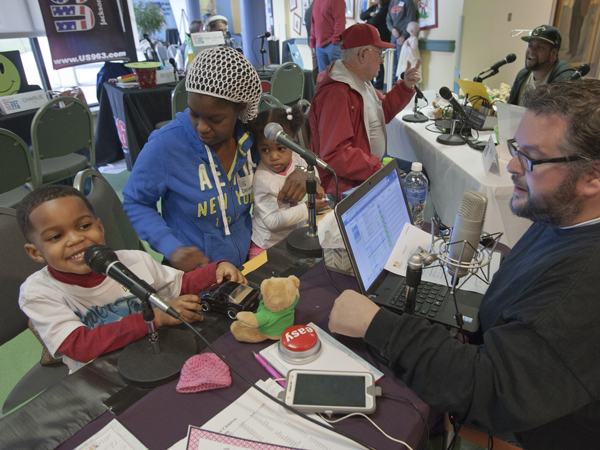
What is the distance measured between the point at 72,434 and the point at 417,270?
29.3 inches

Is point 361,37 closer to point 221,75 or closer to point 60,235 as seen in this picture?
point 221,75

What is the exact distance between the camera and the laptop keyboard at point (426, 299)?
94 centimetres

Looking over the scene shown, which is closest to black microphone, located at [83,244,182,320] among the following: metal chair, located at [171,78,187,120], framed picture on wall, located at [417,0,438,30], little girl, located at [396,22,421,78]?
metal chair, located at [171,78,187,120]

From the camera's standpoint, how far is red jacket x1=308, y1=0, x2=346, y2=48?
496cm

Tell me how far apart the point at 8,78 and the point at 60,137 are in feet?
4.09

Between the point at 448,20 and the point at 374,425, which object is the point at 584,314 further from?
the point at 448,20

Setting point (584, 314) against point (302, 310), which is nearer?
point (584, 314)

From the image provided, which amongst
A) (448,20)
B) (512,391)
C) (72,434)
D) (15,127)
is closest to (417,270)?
(512,391)

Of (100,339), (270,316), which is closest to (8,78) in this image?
(100,339)

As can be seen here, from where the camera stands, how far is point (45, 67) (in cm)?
486

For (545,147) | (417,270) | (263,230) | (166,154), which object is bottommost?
(263,230)

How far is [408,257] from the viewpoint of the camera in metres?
1.11

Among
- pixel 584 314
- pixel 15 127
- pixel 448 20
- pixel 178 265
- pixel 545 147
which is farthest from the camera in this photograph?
pixel 448 20

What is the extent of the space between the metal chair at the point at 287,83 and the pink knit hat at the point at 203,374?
3.39 meters
